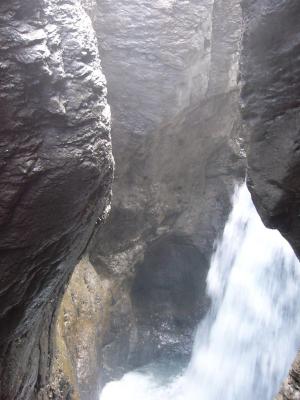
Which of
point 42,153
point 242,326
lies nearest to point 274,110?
point 42,153

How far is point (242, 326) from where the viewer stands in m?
9.77

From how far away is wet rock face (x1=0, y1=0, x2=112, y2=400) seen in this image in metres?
3.35

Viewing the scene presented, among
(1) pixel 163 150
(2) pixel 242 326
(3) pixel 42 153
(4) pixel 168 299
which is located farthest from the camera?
(4) pixel 168 299

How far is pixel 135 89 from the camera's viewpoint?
8.30 meters

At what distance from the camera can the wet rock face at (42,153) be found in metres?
3.35

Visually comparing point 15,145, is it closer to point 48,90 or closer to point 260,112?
point 48,90

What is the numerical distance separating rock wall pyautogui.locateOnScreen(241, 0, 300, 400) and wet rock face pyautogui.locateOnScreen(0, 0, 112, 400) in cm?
152

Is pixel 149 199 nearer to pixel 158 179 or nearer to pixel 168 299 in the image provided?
pixel 158 179

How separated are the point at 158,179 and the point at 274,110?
5.61 meters

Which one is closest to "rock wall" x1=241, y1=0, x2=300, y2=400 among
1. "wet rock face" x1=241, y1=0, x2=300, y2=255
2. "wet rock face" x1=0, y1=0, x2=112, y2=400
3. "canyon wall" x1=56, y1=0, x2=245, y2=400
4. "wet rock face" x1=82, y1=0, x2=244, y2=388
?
"wet rock face" x1=241, y1=0, x2=300, y2=255

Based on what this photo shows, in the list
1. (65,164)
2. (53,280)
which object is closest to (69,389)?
(53,280)

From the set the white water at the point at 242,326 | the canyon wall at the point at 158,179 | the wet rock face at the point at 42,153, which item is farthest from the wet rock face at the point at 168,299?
the wet rock face at the point at 42,153

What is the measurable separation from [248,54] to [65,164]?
2209 millimetres

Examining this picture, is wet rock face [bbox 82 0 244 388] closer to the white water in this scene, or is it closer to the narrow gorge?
the narrow gorge
